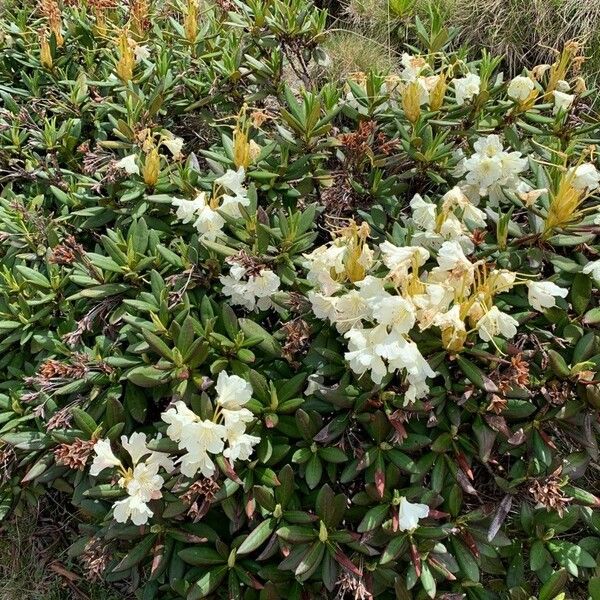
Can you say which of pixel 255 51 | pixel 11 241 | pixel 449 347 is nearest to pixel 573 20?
pixel 255 51

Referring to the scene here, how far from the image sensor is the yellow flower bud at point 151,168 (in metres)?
2.29

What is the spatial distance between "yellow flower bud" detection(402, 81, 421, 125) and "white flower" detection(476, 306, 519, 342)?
0.87 meters

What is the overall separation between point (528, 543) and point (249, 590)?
0.81m

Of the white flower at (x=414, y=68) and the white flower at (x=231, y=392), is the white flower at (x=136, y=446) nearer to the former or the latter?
the white flower at (x=231, y=392)

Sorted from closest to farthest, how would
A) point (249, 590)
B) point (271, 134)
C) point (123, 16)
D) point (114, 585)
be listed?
point (249, 590)
point (114, 585)
point (271, 134)
point (123, 16)

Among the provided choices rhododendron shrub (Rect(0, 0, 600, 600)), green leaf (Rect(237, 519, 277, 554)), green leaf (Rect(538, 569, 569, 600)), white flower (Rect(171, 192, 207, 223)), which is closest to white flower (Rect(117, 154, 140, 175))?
rhododendron shrub (Rect(0, 0, 600, 600))

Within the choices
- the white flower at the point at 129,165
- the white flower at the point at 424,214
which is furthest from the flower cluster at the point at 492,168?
the white flower at the point at 129,165

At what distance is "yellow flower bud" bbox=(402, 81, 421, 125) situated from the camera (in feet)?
7.47

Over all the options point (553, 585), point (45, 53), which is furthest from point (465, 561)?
point (45, 53)

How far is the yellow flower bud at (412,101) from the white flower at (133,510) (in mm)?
1464

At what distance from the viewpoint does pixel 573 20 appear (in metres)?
3.55

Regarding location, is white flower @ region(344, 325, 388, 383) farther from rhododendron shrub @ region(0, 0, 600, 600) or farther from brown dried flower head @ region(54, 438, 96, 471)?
brown dried flower head @ region(54, 438, 96, 471)

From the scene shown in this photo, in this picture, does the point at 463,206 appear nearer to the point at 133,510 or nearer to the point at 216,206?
the point at 216,206

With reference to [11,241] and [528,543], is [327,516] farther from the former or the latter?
[11,241]
